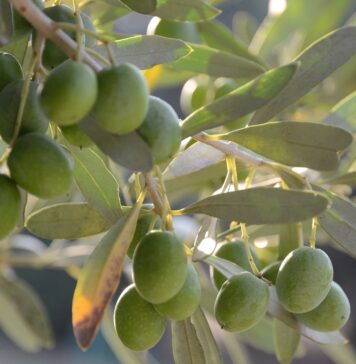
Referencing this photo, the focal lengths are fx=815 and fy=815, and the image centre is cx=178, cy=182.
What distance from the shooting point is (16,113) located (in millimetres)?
765

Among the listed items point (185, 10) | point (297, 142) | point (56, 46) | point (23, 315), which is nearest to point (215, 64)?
point (185, 10)

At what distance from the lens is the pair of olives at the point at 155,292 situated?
80 cm

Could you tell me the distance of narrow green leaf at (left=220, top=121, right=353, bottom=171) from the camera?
0.89 m

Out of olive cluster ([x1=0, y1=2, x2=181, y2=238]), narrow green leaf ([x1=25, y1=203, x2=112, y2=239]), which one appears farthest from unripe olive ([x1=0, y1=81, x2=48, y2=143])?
narrow green leaf ([x1=25, y1=203, x2=112, y2=239])

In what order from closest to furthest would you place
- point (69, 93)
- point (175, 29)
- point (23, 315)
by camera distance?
point (69, 93) < point (175, 29) < point (23, 315)

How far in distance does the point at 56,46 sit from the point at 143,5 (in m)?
0.12

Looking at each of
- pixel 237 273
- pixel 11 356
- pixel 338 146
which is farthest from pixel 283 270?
pixel 11 356

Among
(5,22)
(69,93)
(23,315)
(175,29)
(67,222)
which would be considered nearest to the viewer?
(69,93)

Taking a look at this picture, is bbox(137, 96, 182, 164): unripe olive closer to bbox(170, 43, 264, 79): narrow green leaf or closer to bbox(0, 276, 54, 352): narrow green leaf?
bbox(170, 43, 264, 79): narrow green leaf

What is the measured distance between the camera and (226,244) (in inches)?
41.7

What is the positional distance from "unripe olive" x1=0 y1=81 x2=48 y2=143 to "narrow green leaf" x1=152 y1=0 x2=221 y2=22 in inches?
10.5

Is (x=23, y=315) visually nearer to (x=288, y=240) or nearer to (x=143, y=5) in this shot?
(x=288, y=240)

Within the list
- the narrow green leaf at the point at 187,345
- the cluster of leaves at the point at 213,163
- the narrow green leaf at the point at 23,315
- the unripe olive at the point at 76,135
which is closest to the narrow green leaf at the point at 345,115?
the cluster of leaves at the point at 213,163

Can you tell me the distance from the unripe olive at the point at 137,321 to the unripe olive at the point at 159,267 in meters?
0.06
